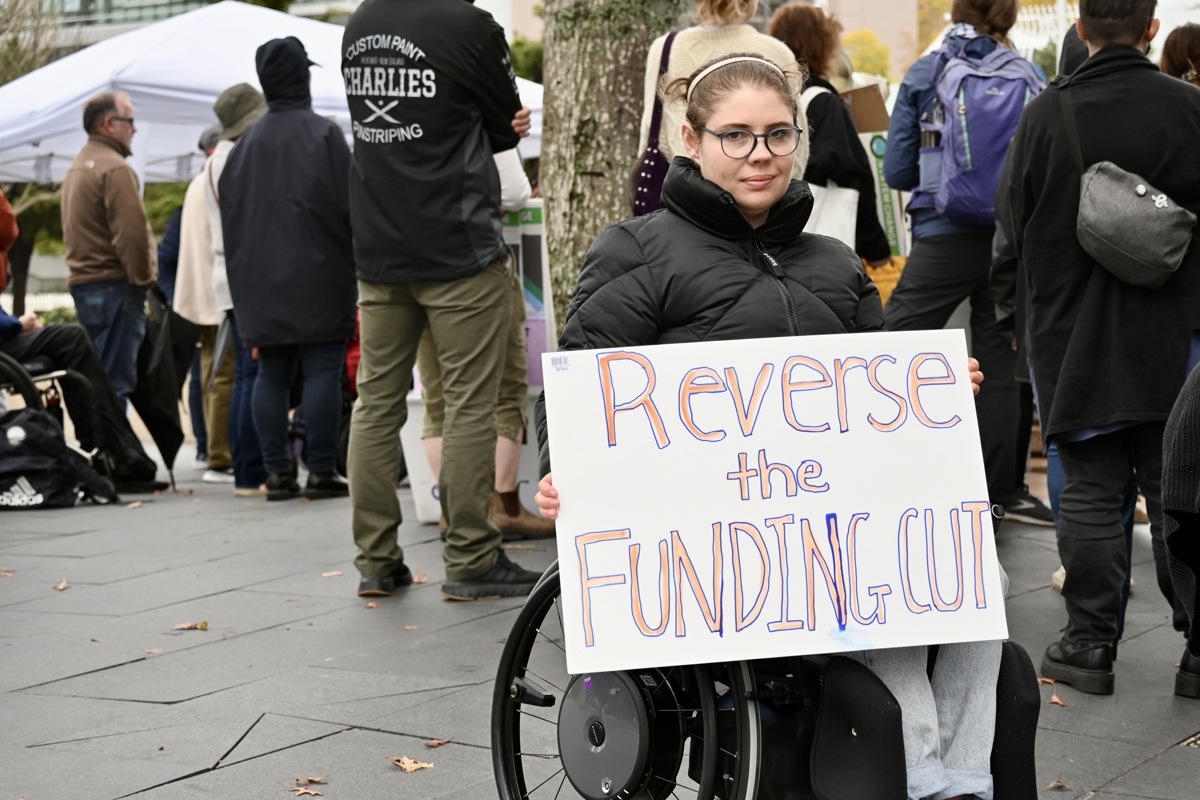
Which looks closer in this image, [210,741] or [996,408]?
[210,741]

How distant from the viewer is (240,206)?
8.59 meters

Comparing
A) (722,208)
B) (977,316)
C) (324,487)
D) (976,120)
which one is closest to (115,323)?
(324,487)

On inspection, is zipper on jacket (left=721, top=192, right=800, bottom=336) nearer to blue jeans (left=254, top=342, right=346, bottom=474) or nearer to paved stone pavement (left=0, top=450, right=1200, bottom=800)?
paved stone pavement (left=0, top=450, right=1200, bottom=800)

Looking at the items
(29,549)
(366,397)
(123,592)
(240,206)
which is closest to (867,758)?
(366,397)

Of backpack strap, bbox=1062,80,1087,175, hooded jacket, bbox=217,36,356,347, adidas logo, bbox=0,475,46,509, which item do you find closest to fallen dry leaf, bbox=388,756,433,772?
backpack strap, bbox=1062,80,1087,175

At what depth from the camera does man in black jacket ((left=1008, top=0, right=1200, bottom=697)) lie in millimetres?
4555

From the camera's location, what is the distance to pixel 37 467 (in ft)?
30.3

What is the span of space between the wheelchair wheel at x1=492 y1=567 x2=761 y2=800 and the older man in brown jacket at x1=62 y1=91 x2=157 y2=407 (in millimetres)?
7423

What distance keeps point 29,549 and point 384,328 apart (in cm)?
281

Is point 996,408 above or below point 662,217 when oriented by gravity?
below

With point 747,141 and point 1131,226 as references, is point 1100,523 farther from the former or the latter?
point 747,141

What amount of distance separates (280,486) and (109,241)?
225 cm

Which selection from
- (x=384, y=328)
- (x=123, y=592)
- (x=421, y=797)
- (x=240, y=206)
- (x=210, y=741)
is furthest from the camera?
(x=240, y=206)

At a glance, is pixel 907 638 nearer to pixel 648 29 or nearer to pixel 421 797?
pixel 421 797
